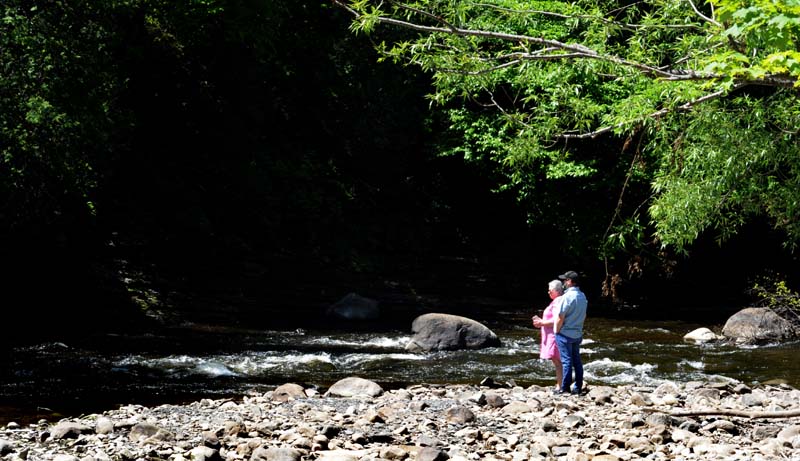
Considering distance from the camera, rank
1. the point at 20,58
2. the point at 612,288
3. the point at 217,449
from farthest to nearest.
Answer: the point at 612,288 < the point at 20,58 < the point at 217,449

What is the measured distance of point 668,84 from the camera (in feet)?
33.4

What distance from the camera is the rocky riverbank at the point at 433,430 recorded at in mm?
8078

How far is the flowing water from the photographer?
12.8 m

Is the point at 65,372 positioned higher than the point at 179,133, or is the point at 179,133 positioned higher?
the point at 179,133

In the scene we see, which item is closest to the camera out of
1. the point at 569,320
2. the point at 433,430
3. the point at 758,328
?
the point at 433,430

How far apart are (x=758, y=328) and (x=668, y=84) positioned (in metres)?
10.4

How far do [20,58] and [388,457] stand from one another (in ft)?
35.0

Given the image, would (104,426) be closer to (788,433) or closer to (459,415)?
(459,415)

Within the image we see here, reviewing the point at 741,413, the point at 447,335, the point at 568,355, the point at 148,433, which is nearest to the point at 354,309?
the point at 447,335

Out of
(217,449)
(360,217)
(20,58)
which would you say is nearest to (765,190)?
(217,449)

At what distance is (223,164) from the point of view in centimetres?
2520

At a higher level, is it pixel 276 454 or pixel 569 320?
pixel 569 320

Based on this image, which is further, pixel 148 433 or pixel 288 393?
pixel 288 393

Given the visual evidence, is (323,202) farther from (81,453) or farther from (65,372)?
(81,453)
